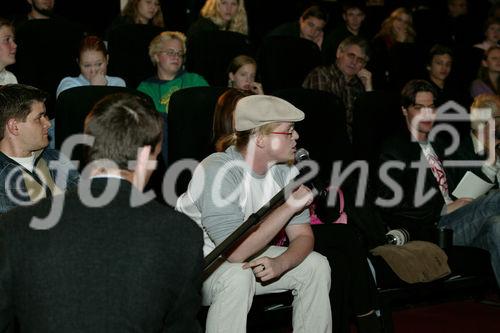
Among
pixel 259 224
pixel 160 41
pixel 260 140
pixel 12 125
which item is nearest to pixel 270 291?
pixel 259 224

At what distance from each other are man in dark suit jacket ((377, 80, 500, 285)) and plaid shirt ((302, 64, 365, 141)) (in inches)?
25.7

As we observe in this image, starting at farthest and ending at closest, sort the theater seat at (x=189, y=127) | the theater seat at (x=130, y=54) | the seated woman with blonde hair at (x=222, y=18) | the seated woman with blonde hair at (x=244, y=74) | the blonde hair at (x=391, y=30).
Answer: the blonde hair at (x=391, y=30)
the seated woman with blonde hair at (x=222, y=18)
the theater seat at (x=130, y=54)
the seated woman with blonde hair at (x=244, y=74)
the theater seat at (x=189, y=127)

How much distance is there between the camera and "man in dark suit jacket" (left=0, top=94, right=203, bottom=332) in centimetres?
159

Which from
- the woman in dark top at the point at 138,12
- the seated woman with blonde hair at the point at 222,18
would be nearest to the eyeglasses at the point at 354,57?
the seated woman with blonde hair at the point at 222,18

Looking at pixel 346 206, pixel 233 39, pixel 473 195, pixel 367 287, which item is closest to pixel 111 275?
pixel 367 287

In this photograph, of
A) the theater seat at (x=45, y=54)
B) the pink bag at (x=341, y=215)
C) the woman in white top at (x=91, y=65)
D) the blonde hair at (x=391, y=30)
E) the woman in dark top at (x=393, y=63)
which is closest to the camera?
the pink bag at (x=341, y=215)

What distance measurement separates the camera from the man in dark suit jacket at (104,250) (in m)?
1.59

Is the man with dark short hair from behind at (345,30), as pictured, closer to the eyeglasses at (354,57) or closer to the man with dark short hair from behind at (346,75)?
the man with dark short hair from behind at (346,75)

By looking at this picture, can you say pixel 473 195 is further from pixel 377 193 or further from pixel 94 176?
pixel 94 176

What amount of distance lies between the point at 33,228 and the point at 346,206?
2215 mm

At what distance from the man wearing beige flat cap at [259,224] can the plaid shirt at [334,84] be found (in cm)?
176

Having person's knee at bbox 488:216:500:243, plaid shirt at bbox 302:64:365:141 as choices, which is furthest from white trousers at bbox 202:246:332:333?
plaid shirt at bbox 302:64:365:141

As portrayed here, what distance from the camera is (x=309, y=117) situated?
3963mm

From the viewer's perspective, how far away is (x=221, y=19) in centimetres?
533
